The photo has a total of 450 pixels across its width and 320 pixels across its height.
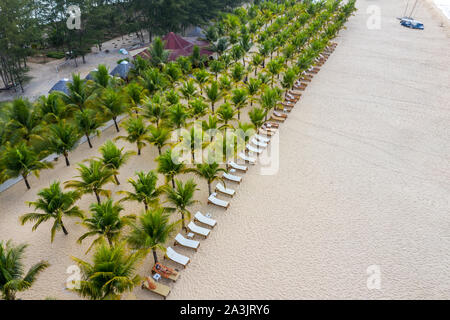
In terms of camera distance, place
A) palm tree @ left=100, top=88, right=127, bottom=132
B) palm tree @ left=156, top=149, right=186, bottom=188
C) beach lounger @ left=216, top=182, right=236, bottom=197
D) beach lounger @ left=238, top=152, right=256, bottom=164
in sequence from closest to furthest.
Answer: palm tree @ left=156, top=149, right=186, bottom=188 < beach lounger @ left=216, top=182, right=236, bottom=197 < beach lounger @ left=238, top=152, right=256, bottom=164 < palm tree @ left=100, top=88, right=127, bottom=132

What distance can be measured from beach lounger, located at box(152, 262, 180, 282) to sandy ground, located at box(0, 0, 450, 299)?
0.91ft

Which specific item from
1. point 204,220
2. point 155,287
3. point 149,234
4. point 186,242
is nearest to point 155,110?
point 204,220

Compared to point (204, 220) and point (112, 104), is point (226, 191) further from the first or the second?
point (112, 104)

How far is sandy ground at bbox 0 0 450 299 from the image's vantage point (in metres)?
8.87

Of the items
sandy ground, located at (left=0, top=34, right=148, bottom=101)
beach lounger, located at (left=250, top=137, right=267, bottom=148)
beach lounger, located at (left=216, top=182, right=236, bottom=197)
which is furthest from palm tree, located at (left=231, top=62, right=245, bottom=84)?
sandy ground, located at (left=0, top=34, right=148, bottom=101)

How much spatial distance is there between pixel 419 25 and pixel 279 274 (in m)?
39.8

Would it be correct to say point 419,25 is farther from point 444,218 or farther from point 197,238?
point 197,238

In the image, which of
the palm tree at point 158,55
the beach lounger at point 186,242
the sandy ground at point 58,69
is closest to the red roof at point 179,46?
the palm tree at point 158,55

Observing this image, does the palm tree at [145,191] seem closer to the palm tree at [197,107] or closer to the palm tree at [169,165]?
the palm tree at [169,165]

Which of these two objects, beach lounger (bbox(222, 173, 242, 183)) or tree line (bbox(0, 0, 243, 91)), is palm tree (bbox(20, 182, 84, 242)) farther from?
tree line (bbox(0, 0, 243, 91))

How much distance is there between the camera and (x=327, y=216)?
11.0 meters

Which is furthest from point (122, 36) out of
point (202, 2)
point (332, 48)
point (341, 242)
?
point (341, 242)

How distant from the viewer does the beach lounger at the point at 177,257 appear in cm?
919

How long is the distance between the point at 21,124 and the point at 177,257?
32.1 ft
